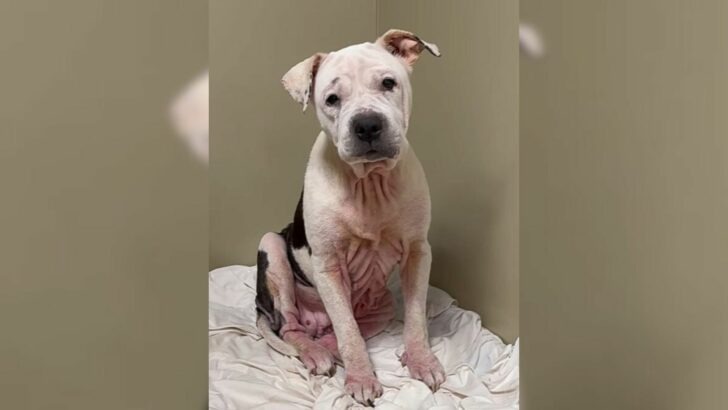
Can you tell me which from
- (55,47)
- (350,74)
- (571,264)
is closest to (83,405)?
(55,47)

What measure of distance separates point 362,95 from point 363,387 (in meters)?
0.80

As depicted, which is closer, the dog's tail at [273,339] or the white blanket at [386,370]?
the white blanket at [386,370]

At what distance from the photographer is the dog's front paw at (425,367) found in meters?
1.89

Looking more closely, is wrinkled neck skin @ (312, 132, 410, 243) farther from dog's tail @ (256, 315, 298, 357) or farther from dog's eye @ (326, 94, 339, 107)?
dog's tail @ (256, 315, 298, 357)

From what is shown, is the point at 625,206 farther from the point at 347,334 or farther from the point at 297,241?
the point at 297,241

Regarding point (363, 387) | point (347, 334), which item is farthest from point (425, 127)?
point (363, 387)

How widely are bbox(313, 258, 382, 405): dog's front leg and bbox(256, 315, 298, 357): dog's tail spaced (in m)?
0.20

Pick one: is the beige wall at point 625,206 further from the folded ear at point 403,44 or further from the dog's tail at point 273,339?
the dog's tail at point 273,339

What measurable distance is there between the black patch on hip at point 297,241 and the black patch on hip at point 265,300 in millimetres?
88

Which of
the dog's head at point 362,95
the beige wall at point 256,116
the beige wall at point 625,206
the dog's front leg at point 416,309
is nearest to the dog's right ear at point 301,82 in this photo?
the dog's head at point 362,95

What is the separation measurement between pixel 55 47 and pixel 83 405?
1.60 feet

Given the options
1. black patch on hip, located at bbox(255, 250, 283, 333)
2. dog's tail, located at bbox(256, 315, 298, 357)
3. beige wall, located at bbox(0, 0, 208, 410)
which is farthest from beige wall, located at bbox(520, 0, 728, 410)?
black patch on hip, located at bbox(255, 250, 283, 333)

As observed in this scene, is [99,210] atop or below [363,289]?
atop

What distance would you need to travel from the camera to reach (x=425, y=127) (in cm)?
265
